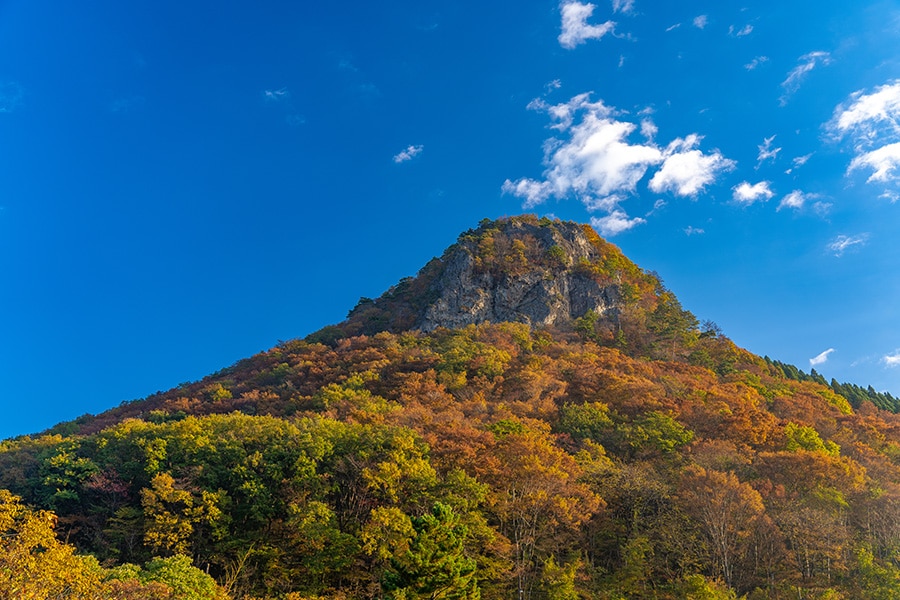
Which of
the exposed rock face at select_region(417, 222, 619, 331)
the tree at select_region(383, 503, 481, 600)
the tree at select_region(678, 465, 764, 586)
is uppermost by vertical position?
the exposed rock face at select_region(417, 222, 619, 331)

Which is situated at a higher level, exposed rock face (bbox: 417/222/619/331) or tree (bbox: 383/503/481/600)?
exposed rock face (bbox: 417/222/619/331)

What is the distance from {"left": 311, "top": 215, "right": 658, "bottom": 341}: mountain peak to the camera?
222 feet

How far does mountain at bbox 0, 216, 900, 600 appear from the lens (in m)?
22.7

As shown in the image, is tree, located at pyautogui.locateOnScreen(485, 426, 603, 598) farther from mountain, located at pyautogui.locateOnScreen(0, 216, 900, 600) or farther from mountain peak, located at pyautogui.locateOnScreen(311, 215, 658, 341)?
mountain peak, located at pyautogui.locateOnScreen(311, 215, 658, 341)

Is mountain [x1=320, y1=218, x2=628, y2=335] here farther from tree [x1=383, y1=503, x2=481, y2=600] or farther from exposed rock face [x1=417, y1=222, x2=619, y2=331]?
tree [x1=383, y1=503, x2=481, y2=600]

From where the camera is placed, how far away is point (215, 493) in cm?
2692

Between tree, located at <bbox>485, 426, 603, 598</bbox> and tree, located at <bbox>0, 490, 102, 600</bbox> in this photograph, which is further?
tree, located at <bbox>485, 426, 603, 598</bbox>

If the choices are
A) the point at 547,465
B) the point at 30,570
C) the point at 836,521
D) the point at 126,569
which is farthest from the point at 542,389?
the point at 30,570

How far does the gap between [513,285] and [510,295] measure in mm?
1387

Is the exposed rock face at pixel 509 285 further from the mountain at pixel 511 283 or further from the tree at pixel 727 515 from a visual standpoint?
the tree at pixel 727 515

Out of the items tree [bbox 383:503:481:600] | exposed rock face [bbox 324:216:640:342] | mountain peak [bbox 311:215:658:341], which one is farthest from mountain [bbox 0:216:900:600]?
mountain peak [bbox 311:215:658:341]

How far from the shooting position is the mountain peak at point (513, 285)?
67750 millimetres

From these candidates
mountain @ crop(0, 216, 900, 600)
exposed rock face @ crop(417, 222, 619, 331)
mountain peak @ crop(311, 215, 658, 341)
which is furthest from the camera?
mountain peak @ crop(311, 215, 658, 341)

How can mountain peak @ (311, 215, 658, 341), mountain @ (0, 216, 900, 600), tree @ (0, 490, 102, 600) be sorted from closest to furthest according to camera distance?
tree @ (0, 490, 102, 600), mountain @ (0, 216, 900, 600), mountain peak @ (311, 215, 658, 341)
